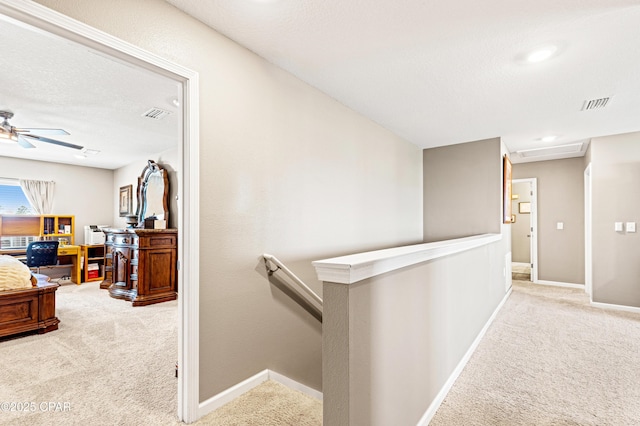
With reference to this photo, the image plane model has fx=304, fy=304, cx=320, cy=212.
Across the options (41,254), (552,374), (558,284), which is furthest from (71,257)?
(558,284)

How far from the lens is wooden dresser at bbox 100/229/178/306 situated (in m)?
4.41

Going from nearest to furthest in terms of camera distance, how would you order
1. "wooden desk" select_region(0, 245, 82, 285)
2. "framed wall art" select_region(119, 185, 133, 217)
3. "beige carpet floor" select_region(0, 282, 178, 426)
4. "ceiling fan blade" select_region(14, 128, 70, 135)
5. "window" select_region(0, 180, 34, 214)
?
1. "beige carpet floor" select_region(0, 282, 178, 426)
2. "ceiling fan blade" select_region(14, 128, 70, 135)
3. "wooden desk" select_region(0, 245, 82, 285)
4. "window" select_region(0, 180, 34, 214)
5. "framed wall art" select_region(119, 185, 133, 217)

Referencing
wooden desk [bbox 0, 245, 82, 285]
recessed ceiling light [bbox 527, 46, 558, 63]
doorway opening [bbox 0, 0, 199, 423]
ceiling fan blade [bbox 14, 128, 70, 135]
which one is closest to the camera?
doorway opening [bbox 0, 0, 199, 423]

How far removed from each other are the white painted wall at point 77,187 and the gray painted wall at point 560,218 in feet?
30.2

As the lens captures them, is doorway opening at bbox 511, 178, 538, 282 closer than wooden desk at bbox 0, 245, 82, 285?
No

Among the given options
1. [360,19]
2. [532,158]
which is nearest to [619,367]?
[360,19]

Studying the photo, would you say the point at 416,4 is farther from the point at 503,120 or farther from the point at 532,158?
the point at 532,158

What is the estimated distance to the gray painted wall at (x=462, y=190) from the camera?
4492 mm

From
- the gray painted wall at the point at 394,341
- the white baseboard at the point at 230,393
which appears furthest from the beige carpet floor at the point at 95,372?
the gray painted wall at the point at 394,341

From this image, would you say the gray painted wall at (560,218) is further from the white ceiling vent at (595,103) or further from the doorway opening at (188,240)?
the doorway opening at (188,240)

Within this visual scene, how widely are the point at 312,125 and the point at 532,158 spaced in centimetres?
512

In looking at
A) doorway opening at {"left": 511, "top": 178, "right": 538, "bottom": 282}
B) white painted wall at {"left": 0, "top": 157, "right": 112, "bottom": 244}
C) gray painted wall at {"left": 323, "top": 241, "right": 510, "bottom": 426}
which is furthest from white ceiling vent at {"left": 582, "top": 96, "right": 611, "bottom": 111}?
white painted wall at {"left": 0, "top": 157, "right": 112, "bottom": 244}

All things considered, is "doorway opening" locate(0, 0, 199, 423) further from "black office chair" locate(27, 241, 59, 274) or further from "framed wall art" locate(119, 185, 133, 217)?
"framed wall art" locate(119, 185, 133, 217)

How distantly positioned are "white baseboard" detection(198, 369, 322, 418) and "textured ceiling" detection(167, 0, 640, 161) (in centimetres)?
234
